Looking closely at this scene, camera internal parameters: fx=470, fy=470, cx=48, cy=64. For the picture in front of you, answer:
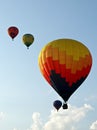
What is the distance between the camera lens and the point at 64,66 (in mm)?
66188

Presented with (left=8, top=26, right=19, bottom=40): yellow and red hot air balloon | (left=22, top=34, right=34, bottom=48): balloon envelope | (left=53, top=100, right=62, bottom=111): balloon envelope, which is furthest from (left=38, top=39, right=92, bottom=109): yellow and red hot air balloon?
(left=53, top=100, right=62, bottom=111): balloon envelope

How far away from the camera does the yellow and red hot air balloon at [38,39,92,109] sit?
217ft

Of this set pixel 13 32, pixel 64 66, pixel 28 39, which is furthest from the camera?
pixel 13 32

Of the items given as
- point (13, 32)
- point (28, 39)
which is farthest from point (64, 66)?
point (13, 32)

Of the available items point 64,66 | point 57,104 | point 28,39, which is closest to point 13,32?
point 28,39

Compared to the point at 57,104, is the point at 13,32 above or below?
above

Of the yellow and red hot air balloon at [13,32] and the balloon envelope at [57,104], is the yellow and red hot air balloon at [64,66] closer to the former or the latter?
the yellow and red hot air balloon at [13,32]

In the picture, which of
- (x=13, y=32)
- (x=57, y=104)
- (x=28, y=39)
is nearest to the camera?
(x=28, y=39)

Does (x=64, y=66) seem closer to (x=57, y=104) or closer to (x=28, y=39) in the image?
(x=28, y=39)

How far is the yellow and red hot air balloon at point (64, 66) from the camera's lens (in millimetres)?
66188

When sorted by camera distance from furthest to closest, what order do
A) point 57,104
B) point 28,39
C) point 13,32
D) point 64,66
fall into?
point 57,104 → point 13,32 → point 28,39 → point 64,66

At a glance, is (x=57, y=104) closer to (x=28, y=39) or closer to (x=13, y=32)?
(x=28, y=39)

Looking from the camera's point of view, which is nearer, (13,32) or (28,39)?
(28,39)

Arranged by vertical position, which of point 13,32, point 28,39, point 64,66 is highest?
point 13,32
